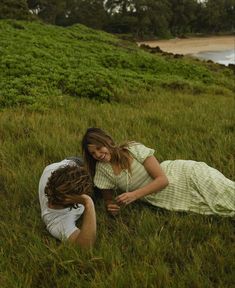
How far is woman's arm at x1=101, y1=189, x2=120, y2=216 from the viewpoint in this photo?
11.2 feet

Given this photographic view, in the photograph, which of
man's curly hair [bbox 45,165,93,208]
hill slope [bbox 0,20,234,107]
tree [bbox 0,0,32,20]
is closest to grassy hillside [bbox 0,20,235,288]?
hill slope [bbox 0,20,234,107]

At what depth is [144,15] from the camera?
6350cm

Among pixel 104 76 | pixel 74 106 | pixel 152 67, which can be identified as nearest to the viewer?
pixel 74 106

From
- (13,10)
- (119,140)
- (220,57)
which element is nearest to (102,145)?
(119,140)

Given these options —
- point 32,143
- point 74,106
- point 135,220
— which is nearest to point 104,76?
point 74,106

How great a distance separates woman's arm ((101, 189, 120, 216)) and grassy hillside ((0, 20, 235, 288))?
7 centimetres

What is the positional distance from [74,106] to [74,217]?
4578 millimetres

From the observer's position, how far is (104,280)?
2.51 m

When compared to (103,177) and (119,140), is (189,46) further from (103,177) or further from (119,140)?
(103,177)

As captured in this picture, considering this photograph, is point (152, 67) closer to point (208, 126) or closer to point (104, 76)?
point (104, 76)

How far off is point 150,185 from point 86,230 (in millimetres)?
738

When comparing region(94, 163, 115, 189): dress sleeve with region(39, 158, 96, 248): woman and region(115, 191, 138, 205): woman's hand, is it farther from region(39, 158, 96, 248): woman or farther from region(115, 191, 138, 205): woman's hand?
region(39, 158, 96, 248): woman

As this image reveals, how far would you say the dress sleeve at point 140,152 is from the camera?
3.67 metres

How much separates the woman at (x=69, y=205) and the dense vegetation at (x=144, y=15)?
141 ft
